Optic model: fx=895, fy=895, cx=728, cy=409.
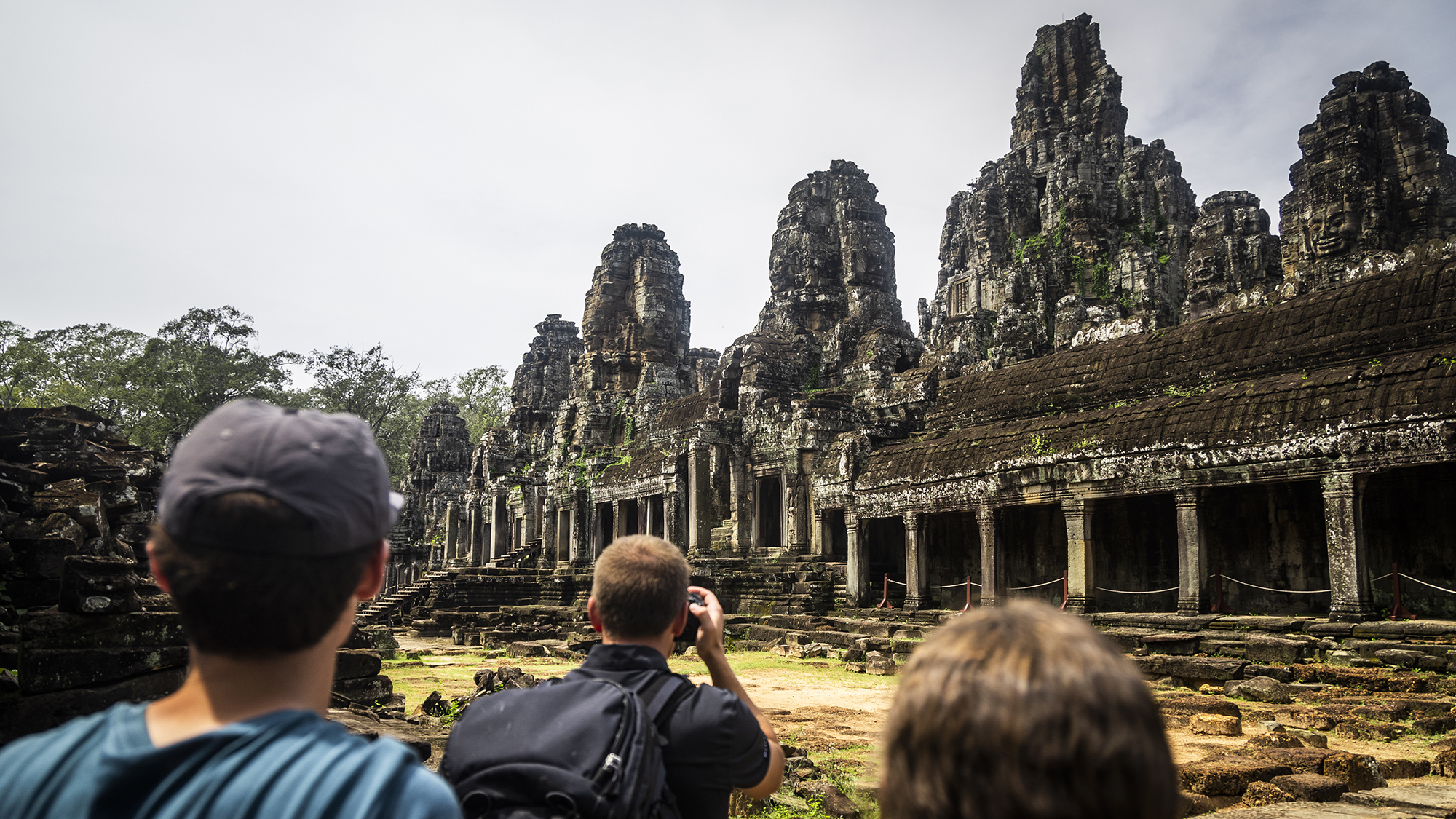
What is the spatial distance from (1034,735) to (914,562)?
57.7 ft

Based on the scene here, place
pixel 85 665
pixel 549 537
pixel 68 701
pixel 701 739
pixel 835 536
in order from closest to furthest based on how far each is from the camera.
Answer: pixel 701 739, pixel 68 701, pixel 85 665, pixel 835 536, pixel 549 537

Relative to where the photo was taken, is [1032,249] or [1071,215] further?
[1032,249]

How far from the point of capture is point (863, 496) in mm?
19062

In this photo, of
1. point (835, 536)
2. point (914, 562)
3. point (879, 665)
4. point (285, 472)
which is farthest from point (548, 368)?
point (285, 472)

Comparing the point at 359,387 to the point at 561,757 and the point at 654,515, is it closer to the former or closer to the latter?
the point at 654,515

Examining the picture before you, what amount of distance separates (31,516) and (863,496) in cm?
Result: 1423

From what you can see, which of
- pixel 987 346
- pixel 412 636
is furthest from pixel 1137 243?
pixel 412 636

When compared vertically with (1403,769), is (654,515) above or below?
above

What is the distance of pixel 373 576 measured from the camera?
1.46 meters

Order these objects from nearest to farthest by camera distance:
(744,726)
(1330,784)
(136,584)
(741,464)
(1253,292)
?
(744,726)
(1330,784)
(136,584)
(1253,292)
(741,464)

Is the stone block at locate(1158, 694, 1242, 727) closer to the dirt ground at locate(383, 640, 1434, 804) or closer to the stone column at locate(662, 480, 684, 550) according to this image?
the dirt ground at locate(383, 640, 1434, 804)

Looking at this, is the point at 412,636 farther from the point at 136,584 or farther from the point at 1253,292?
the point at 1253,292

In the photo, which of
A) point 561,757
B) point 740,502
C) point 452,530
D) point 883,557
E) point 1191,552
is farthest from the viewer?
point 452,530

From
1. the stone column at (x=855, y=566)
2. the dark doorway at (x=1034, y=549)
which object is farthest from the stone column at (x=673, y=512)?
the dark doorway at (x=1034, y=549)
